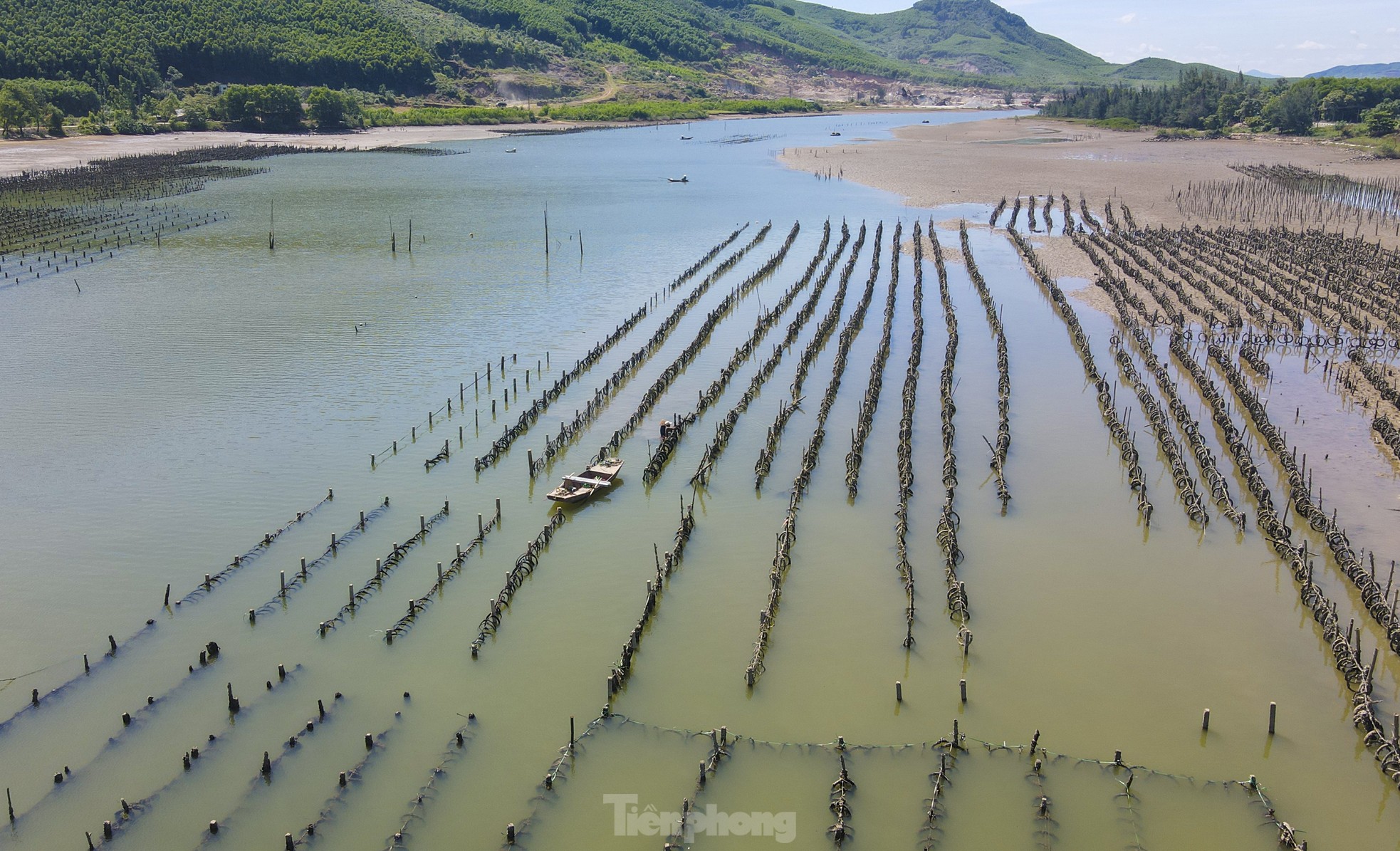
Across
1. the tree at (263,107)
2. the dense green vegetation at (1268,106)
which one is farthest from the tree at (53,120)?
the dense green vegetation at (1268,106)

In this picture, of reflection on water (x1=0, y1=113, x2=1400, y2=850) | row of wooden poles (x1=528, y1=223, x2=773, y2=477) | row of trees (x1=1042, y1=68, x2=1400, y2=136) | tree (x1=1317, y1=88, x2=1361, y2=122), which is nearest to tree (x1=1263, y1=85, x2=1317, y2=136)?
row of trees (x1=1042, y1=68, x2=1400, y2=136)

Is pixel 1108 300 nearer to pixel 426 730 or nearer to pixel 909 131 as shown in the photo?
pixel 426 730

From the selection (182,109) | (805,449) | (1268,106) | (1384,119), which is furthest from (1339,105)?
(182,109)

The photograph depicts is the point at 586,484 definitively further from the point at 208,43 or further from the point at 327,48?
the point at 327,48

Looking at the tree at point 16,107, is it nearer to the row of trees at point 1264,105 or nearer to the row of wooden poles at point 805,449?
the row of wooden poles at point 805,449

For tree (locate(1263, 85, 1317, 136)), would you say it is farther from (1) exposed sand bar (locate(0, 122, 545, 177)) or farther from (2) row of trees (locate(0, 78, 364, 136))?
(2) row of trees (locate(0, 78, 364, 136))

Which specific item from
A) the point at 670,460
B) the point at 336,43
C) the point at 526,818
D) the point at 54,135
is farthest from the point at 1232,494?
the point at 336,43

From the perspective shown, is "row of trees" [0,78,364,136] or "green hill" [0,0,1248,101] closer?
"row of trees" [0,78,364,136]
